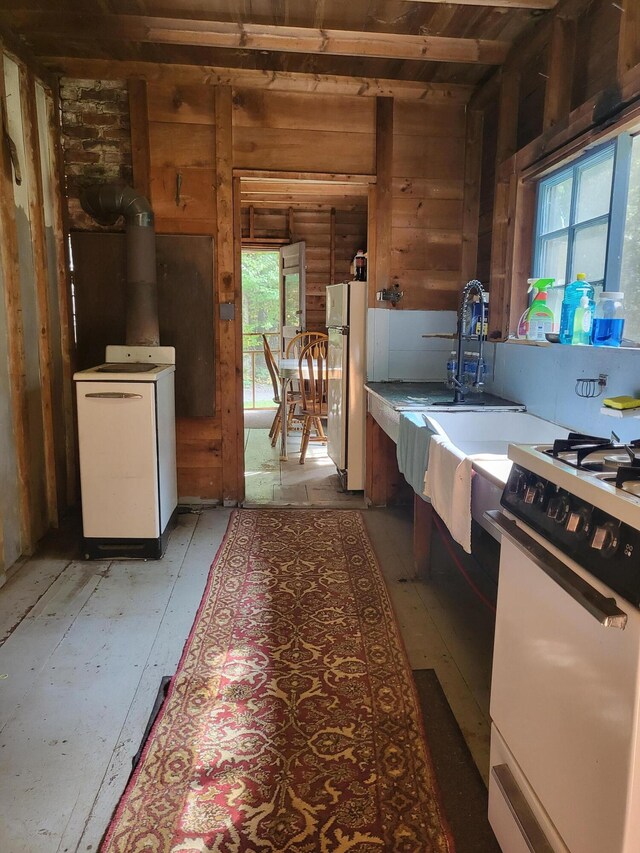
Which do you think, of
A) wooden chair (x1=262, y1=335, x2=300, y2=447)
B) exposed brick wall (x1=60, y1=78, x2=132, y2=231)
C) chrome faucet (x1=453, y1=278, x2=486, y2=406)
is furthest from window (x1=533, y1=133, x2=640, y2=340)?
wooden chair (x1=262, y1=335, x2=300, y2=447)

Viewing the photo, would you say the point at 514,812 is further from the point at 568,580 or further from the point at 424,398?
the point at 424,398

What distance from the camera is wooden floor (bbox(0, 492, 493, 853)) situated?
4.98ft

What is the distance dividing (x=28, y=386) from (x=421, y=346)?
2.26 metres

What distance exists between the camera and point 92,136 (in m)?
3.42

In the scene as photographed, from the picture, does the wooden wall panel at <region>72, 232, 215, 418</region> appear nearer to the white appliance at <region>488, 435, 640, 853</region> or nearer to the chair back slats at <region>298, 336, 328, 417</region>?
the chair back slats at <region>298, 336, 328, 417</region>

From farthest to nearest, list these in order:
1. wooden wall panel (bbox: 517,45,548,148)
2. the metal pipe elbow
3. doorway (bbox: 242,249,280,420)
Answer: doorway (bbox: 242,249,280,420), the metal pipe elbow, wooden wall panel (bbox: 517,45,548,148)

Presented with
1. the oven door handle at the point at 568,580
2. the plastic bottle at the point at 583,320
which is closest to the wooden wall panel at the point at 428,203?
the plastic bottle at the point at 583,320

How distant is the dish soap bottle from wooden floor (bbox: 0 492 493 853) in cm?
118

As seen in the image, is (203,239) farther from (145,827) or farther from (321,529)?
(145,827)

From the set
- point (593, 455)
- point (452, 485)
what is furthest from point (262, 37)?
point (593, 455)

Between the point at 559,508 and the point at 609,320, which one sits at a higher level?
the point at 609,320

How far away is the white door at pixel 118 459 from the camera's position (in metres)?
2.86

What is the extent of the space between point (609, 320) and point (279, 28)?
214cm

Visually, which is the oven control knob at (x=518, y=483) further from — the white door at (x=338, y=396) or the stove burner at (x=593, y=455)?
the white door at (x=338, y=396)
